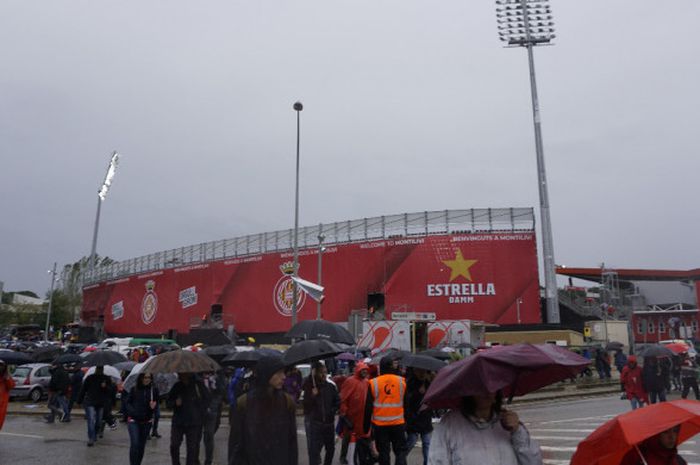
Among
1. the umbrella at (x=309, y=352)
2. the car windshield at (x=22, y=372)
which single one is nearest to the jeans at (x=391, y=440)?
the umbrella at (x=309, y=352)

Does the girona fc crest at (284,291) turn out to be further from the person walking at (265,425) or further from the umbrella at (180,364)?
the person walking at (265,425)

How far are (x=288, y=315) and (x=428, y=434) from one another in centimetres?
3913

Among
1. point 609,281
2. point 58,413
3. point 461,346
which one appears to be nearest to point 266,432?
point 58,413

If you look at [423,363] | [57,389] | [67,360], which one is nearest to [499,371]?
[423,363]

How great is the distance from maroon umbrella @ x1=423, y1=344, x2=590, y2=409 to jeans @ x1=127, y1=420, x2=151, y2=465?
6.16 metres

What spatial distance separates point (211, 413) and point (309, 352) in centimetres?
238

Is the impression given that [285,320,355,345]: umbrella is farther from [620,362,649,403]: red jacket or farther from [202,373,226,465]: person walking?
[620,362,649,403]: red jacket

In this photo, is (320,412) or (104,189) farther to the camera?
(104,189)

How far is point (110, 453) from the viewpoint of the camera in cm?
1134

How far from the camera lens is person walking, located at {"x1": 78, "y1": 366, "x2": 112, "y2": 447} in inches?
474

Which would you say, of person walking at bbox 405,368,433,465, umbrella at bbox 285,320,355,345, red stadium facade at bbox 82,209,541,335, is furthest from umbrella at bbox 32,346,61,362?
red stadium facade at bbox 82,209,541,335

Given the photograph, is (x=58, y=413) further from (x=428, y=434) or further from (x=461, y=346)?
(x=461, y=346)

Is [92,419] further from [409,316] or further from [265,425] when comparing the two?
[409,316]

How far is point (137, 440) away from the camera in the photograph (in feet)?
28.9
